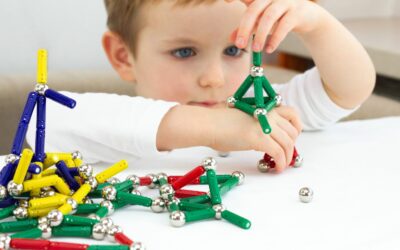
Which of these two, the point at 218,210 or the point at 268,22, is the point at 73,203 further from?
the point at 268,22

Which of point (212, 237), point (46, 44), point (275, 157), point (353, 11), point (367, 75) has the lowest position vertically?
point (212, 237)

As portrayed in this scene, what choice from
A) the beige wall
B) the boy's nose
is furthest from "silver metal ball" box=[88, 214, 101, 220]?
the beige wall

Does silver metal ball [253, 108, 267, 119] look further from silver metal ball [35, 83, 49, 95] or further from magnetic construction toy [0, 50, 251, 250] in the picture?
silver metal ball [35, 83, 49, 95]

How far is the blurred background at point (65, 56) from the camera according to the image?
114cm

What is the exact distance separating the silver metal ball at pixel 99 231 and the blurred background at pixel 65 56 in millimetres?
694

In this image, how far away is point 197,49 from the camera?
96 centimetres

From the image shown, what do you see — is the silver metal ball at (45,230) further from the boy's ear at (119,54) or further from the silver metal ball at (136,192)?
the boy's ear at (119,54)

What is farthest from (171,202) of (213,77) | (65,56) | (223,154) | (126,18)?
(65,56)

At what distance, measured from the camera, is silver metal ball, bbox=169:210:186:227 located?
515 mm

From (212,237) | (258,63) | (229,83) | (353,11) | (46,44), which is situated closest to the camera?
(212,237)

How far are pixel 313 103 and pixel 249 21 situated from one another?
312 mm

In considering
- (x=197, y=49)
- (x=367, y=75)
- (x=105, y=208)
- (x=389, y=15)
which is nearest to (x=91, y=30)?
(x=197, y=49)

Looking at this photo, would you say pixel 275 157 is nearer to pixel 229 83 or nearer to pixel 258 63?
pixel 258 63

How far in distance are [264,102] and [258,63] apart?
0.05m
